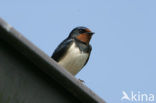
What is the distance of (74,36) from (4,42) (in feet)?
10.0

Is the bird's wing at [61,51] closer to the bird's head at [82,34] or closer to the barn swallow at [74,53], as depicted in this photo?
the barn swallow at [74,53]

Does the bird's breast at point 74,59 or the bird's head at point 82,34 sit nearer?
the bird's breast at point 74,59

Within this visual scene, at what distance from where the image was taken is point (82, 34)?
16.4ft

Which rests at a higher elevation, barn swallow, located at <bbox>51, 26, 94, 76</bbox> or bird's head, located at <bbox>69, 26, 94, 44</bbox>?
bird's head, located at <bbox>69, 26, 94, 44</bbox>

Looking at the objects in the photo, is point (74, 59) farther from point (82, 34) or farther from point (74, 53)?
point (82, 34)

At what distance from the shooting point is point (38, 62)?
6.64 feet

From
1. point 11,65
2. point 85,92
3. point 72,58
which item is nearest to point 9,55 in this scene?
point 11,65

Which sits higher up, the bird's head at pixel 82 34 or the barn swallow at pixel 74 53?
the bird's head at pixel 82 34

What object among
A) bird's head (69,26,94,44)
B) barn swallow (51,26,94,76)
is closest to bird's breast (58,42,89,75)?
barn swallow (51,26,94,76)

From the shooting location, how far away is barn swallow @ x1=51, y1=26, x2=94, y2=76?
188 inches

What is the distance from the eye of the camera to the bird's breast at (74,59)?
4770 millimetres

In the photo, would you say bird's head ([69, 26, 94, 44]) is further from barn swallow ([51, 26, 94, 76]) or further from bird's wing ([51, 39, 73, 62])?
bird's wing ([51, 39, 73, 62])

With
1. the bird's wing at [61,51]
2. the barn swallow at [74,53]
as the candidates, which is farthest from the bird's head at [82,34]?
the bird's wing at [61,51]

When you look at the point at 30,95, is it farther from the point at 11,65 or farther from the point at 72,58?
the point at 72,58
